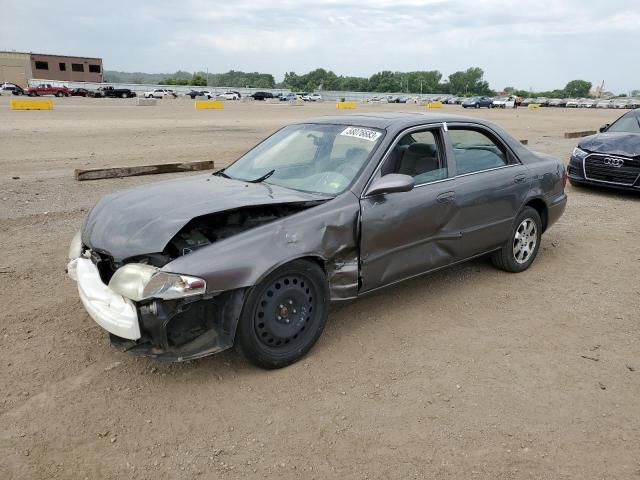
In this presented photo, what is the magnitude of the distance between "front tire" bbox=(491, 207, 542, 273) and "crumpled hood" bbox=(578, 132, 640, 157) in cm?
468

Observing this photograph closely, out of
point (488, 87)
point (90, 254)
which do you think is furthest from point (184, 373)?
point (488, 87)

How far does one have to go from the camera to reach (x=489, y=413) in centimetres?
305

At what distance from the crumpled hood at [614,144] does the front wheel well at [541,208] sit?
4474 mm

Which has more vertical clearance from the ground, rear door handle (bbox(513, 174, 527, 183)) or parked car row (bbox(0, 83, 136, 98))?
rear door handle (bbox(513, 174, 527, 183))

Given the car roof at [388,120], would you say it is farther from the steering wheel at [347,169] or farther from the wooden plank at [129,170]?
the wooden plank at [129,170]

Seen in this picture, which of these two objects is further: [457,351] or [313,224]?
[457,351]

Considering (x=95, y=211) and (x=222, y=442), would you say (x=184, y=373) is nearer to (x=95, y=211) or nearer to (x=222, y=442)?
(x=222, y=442)

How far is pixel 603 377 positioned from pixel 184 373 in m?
2.77

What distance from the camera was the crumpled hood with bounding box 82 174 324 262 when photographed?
3201mm

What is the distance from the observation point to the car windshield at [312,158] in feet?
13.1

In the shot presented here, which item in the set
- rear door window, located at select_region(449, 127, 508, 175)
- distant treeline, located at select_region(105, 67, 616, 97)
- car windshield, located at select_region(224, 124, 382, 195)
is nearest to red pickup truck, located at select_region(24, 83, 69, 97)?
car windshield, located at select_region(224, 124, 382, 195)

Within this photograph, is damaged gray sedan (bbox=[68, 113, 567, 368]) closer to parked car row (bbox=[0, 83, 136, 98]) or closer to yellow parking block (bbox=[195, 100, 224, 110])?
yellow parking block (bbox=[195, 100, 224, 110])

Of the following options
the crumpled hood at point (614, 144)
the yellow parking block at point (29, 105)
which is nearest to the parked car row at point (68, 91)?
the yellow parking block at point (29, 105)

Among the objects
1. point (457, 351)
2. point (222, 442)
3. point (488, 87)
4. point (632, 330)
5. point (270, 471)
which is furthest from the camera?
point (488, 87)
